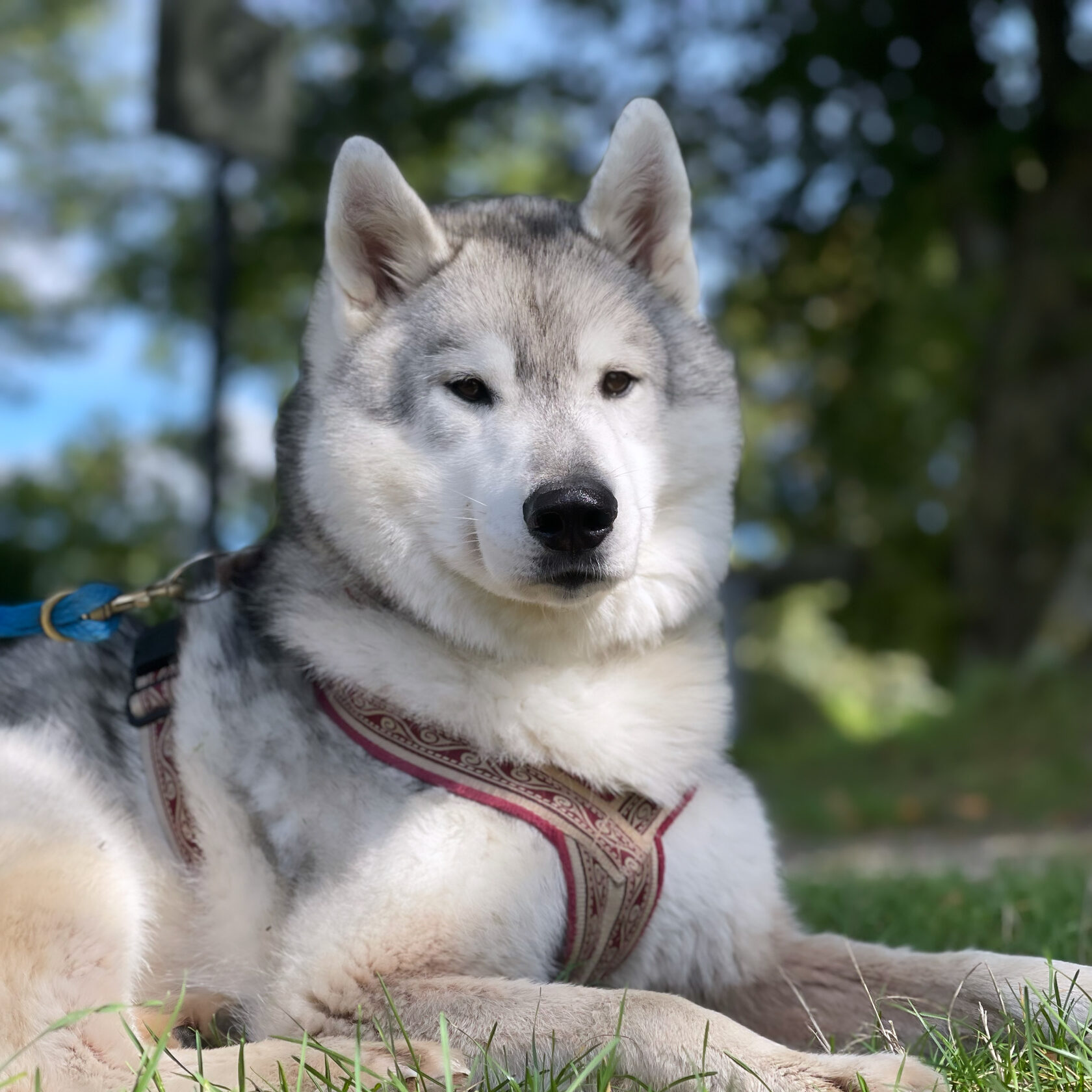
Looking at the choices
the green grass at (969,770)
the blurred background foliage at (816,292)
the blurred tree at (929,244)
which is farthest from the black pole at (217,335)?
the blurred tree at (929,244)

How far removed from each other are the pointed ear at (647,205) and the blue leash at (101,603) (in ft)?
4.17

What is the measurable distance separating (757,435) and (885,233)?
8174 millimetres

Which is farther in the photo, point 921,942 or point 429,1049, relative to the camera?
point 921,942

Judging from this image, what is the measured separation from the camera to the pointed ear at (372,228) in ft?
8.98

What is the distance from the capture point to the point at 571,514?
7.88 feet

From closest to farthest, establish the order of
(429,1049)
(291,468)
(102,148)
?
(429,1049) < (291,468) < (102,148)

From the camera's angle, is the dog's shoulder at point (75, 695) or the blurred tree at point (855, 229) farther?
the blurred tree at point (855, 229)

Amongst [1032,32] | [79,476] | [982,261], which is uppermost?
[1032,32]

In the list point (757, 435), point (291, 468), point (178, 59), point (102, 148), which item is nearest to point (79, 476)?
point (102, 148)

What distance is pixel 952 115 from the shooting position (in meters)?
11.6

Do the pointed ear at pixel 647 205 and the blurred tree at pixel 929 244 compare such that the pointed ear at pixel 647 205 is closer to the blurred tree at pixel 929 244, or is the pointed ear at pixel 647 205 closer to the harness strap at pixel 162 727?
the harness strap at pixel 162 727

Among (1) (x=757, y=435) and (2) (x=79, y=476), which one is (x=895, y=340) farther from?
(2) (x=79, y=476)

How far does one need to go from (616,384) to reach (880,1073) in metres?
1.49

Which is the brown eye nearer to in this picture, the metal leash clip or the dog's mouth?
the dog's mouth
